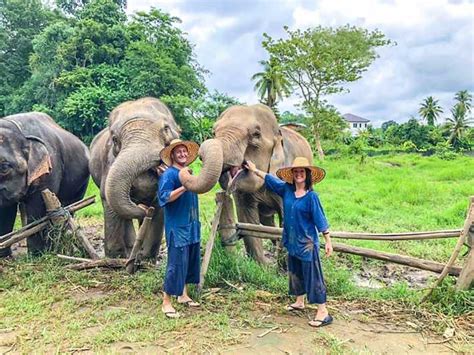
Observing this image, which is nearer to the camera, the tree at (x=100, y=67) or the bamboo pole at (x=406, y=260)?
the bamboo pole at (x=406, y=260)

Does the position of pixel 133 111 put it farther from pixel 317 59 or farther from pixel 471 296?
pixel 317 59

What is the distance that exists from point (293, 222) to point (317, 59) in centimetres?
2187

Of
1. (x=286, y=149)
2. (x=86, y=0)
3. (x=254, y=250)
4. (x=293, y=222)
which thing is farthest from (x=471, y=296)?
(x=86, y=0)

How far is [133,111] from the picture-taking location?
4.61 m

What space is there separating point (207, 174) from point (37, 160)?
234cm

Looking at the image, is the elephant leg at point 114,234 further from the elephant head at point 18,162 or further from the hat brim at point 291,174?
the hat brim at point 291,174

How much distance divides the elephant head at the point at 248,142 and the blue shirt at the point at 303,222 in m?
0.85

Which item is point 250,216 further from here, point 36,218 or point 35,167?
point 36,218

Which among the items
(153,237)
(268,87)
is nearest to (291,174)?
(153,237)

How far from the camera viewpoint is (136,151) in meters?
4.12

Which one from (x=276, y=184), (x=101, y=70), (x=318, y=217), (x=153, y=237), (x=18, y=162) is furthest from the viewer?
(x=101, y=70)

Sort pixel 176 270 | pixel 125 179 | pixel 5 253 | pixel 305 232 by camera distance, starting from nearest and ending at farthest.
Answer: pixel 305 232, pixel 176 270, pixel 125 179, pixel 5 253

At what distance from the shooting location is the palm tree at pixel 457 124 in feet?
128

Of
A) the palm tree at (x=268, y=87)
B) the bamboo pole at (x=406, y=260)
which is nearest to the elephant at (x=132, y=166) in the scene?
the bamboo pole at (x=406, y=260)
